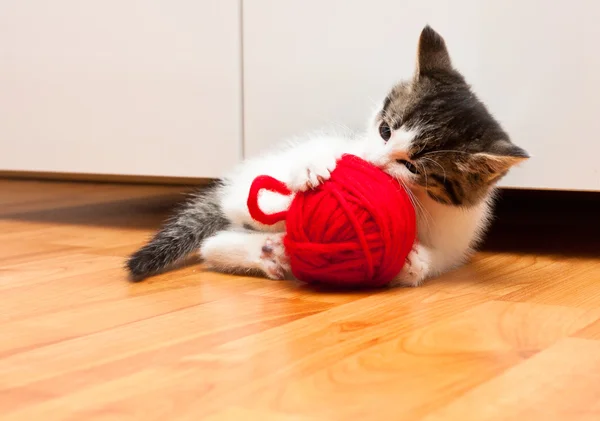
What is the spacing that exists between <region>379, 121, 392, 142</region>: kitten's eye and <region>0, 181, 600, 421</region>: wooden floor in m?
0.25

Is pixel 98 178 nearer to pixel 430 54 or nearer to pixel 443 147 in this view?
pixel 430 54

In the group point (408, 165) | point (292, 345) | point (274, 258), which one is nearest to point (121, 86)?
point (274, 258)

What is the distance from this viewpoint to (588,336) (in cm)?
98

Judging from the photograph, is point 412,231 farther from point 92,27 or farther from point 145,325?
point 92,27

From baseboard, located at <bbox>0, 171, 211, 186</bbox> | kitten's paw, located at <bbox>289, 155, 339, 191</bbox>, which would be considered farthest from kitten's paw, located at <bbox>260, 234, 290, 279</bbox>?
baseboard, located at <bbox>0, 171, 211, 186</bbox>

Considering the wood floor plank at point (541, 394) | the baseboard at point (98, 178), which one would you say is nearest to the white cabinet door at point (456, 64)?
the wood floor plank at point (541, 394)

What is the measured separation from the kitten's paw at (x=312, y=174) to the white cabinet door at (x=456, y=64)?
42 cm

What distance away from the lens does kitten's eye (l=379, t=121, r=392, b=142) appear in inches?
52.1

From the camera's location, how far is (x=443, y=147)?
1.27 metres

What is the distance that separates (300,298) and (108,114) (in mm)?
888

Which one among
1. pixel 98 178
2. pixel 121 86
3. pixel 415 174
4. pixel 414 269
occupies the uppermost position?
pixel 121 86

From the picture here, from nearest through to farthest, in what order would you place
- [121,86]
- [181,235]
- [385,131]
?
[385,131]
[181,235]
[121,86]

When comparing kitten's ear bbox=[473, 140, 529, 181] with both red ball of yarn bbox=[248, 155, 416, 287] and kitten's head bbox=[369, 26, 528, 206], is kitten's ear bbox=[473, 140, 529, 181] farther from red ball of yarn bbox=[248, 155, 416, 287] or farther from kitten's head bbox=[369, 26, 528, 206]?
red ball of yarn bbox=[248, 155, 416, 287]

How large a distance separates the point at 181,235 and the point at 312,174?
33 cm
